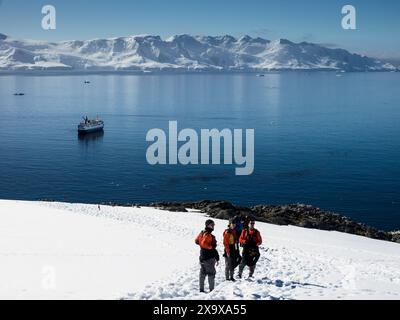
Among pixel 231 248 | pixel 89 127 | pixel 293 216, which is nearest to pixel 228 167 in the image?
pixel 293 216

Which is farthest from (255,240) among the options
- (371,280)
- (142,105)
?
(142,105)

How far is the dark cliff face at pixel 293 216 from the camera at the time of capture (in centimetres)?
3888

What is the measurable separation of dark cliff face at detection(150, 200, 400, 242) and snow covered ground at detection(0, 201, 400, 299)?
6135mm

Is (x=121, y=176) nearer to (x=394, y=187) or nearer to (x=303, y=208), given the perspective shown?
(x=303, y=208)

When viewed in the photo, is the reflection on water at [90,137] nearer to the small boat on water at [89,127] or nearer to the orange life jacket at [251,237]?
the small boat on water at [89,127]

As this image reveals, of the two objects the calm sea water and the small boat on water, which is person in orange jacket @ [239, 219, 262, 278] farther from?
the small boat on water

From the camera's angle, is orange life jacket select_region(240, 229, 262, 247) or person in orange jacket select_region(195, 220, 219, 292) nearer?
person in orange jacket select_region(195, 220, 219, 292)

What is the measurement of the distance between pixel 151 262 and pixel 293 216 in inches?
981

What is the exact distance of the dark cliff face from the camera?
38.9 metres

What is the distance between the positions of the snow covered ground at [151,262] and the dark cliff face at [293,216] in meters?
6.14

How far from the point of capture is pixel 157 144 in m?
97.4

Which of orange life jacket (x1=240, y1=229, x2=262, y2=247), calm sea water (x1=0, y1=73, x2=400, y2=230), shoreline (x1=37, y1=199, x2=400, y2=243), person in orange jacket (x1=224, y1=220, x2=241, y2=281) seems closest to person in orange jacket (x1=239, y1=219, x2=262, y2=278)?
orange life jacket (x1=240, y1=229, x2=262, y2=247)

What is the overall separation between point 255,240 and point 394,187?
168ft

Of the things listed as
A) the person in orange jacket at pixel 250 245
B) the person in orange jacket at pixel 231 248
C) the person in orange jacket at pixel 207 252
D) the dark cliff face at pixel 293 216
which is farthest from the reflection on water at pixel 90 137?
the person in orange jacket at pixel 207 252
